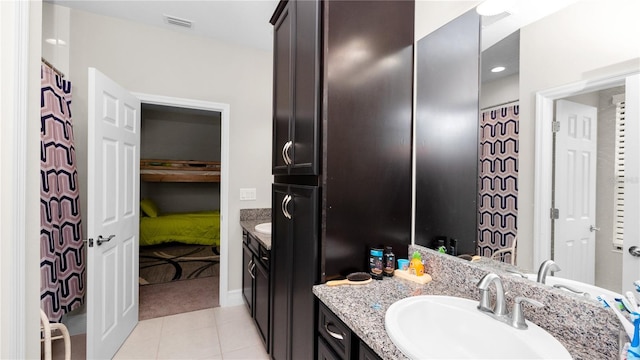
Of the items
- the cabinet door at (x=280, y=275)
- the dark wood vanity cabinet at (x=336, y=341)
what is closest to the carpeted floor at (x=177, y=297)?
the cabinet door at (x=280, y=275)

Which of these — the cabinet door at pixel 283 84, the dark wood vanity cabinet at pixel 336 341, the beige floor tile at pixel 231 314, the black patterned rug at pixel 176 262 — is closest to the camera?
the dark wood vanity cabinet at pixel 336 341

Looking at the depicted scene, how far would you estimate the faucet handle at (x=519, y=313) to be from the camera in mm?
814

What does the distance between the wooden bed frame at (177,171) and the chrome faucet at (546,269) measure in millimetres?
5263

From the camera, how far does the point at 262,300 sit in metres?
2.05

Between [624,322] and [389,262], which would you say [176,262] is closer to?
[389,262]

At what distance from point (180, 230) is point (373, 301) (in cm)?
440

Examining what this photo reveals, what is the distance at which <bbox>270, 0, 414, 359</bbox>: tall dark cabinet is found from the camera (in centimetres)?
120

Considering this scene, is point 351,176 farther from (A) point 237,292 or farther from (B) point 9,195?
(A) point 237,292

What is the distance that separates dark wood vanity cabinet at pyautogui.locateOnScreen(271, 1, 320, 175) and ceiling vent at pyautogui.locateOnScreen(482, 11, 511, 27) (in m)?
0.71

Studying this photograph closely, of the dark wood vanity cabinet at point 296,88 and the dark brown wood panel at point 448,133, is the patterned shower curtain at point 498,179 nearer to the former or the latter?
the dark brown wood panel at point 448,133

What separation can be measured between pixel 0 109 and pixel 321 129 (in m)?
1.03

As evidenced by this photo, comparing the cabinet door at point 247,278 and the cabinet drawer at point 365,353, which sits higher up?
the cabinet drawer at point 365,353

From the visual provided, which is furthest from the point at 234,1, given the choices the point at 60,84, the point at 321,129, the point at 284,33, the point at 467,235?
the point at 467,235

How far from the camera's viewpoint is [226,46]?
2.82 metres
